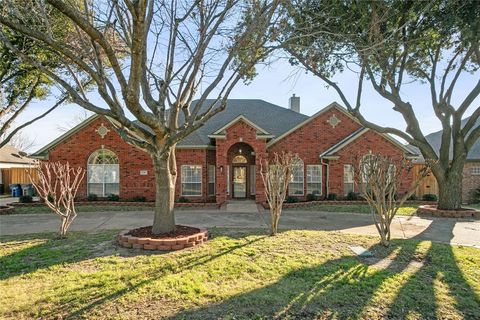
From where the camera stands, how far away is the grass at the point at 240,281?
4367mm

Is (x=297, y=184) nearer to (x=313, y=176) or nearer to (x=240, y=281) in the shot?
(x=313, y=176)

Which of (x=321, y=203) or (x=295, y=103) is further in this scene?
(x=295, y=103)

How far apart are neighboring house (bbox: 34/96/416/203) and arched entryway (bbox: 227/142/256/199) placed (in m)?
1.50

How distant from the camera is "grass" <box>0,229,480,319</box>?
14.3ft

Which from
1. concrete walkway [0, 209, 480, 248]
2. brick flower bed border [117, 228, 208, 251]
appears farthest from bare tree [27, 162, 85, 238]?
brick flower bed border [117, 228, 208, 251]

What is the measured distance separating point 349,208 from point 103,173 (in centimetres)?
1467

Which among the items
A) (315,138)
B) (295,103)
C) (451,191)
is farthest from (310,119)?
(451,191)

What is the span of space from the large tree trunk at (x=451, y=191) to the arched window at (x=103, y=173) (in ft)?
58.0

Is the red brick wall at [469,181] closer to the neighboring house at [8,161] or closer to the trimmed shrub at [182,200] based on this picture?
the trimmed shrub at [182,200]

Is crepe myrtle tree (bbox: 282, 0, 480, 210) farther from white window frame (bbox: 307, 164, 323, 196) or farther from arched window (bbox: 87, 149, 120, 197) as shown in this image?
arched window (bbox: 87, 149, 120, 197)

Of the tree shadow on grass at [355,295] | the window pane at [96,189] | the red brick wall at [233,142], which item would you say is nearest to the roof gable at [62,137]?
the window pane at [96,189]

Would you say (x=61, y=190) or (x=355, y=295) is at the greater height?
(x=61, y=190)

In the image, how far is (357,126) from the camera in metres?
19.1

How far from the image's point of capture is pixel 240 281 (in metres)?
5.37
